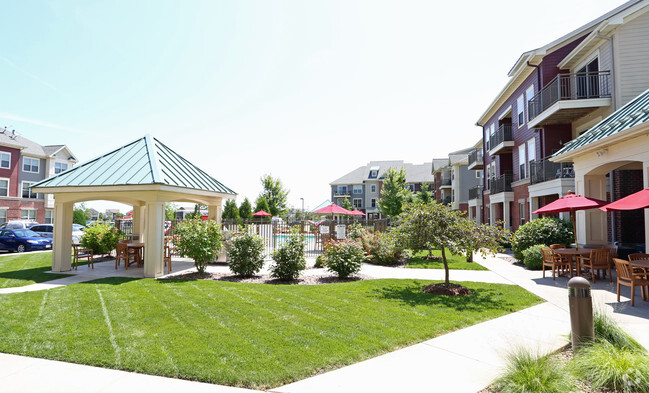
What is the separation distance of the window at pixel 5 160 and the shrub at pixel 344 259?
140 feet

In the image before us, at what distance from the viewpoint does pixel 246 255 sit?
447 inches

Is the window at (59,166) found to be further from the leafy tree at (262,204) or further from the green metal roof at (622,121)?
the green metal roof at (622,121)

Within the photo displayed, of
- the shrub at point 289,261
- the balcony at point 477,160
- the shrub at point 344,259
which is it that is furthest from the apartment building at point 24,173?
the balcony at point 477,160

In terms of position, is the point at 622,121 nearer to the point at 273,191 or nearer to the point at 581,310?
the point at 581,310

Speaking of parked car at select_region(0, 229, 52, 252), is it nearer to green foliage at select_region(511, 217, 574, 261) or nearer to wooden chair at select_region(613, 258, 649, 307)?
green foliage at select_region(511, 217, 574, 261)

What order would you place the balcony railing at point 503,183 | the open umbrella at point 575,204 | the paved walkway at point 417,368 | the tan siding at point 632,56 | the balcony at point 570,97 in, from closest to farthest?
1. the paved walkway at point 417,368
2. the open umbrella at point 575,204
3. the tan siding at point 632,56
4. the balcony at point 570,97
5. the balcony railing at point 503,183

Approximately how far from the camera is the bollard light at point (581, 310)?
4465 millimetres

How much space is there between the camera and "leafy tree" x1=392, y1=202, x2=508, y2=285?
8.81 meters

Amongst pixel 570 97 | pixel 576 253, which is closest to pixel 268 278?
pixel 576 253

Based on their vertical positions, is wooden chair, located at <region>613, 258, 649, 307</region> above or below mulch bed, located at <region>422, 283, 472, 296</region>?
above

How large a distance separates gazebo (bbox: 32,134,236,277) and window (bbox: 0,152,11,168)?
113 ft

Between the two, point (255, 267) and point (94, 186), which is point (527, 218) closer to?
point (255, 267)

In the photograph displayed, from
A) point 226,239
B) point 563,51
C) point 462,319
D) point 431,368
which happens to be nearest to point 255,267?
point 226,239

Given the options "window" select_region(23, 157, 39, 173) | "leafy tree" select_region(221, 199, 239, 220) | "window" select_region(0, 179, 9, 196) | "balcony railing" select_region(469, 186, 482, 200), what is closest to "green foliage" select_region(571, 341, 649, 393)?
"balcony railing" select_region(469, 186, 482, 200)
